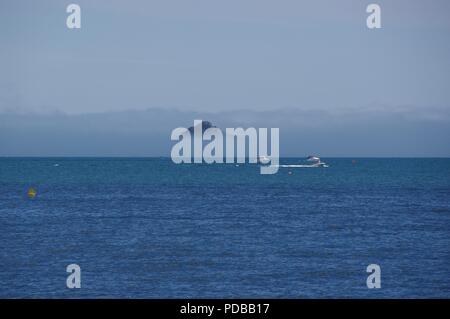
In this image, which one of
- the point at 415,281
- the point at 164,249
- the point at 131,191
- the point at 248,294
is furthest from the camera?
the point at 131,191

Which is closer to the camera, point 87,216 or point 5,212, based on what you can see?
point 87,216

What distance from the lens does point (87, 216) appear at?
68125 millimetres

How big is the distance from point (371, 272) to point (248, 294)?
25.0 ft

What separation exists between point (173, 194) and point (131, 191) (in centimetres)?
1062

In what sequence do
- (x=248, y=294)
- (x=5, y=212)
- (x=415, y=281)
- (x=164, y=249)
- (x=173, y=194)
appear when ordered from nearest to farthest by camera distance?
1. (x=248, y=294)
2. (x=415, y=281)
3. (x=164, y=249)
4. (x=5, y=212)
5. (x=173, y=194)

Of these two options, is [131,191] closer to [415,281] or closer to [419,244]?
[419,244]

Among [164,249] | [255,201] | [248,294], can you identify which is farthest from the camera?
[255,201]

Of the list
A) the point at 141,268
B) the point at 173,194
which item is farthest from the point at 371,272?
the point at 173,194
